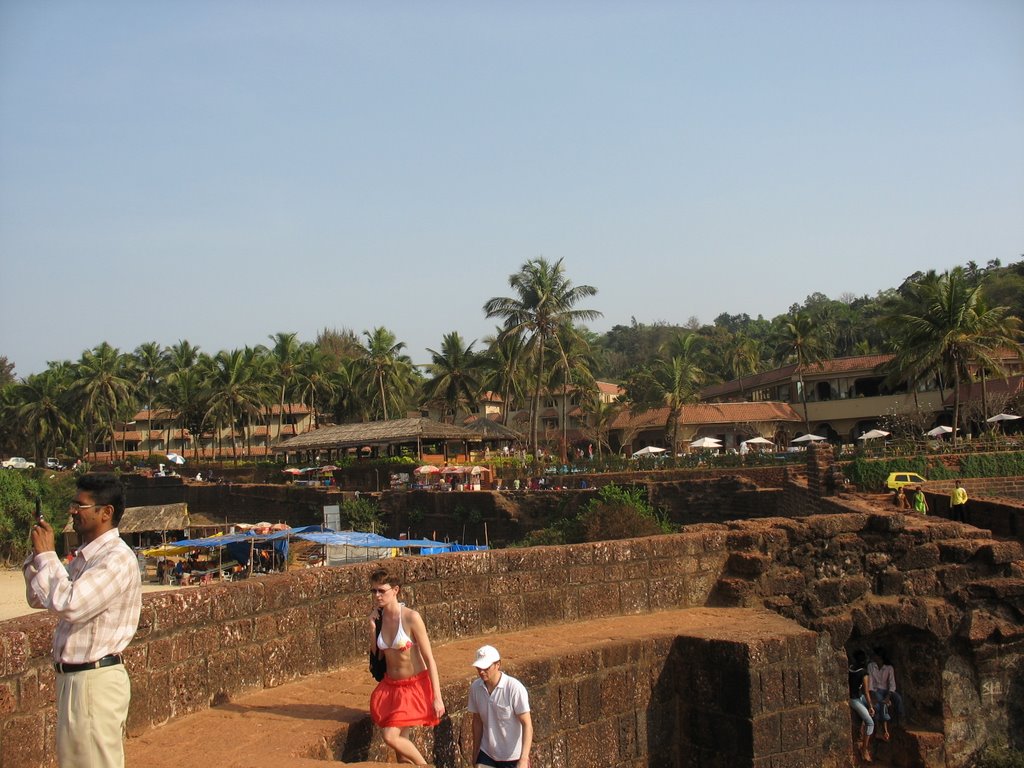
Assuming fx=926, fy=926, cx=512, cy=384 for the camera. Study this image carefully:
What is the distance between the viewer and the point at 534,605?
28.2ft

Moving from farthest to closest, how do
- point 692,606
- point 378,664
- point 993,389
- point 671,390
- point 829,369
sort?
1. point 829,369
2. point 671,390
3. point 993,389
4. point 692,606
5. point 378,664

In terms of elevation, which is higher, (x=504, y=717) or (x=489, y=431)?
(x=504, y=717)

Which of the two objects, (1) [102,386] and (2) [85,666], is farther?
(1) [102,386]

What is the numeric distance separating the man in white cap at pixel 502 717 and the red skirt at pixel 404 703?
1.09ft

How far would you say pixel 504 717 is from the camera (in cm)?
570

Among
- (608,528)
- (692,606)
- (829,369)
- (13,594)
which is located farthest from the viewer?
(829,369)

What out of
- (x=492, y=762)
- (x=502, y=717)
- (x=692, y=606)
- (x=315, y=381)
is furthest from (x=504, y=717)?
(x=315, y=381)

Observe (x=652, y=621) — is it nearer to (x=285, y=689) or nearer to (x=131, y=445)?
(x=285, y=689)

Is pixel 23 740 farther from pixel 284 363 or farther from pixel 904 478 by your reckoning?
pixel 284 363

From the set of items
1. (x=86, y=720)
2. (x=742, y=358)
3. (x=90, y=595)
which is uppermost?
(x=742, y=358)

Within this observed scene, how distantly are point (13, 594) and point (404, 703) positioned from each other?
30106 mm

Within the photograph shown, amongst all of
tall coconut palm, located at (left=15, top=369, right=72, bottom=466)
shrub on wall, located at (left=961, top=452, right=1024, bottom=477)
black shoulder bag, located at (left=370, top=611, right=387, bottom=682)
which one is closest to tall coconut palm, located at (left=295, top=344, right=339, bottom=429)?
tall coconut palm, located at (left=15, top=369, right=72, bottom=466)

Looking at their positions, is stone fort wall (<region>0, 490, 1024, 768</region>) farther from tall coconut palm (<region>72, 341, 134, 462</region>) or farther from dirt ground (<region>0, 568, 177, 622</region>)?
tall coconut palm (<region>72, 341, 134, 462</region>)

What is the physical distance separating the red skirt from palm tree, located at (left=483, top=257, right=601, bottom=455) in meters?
40.0
